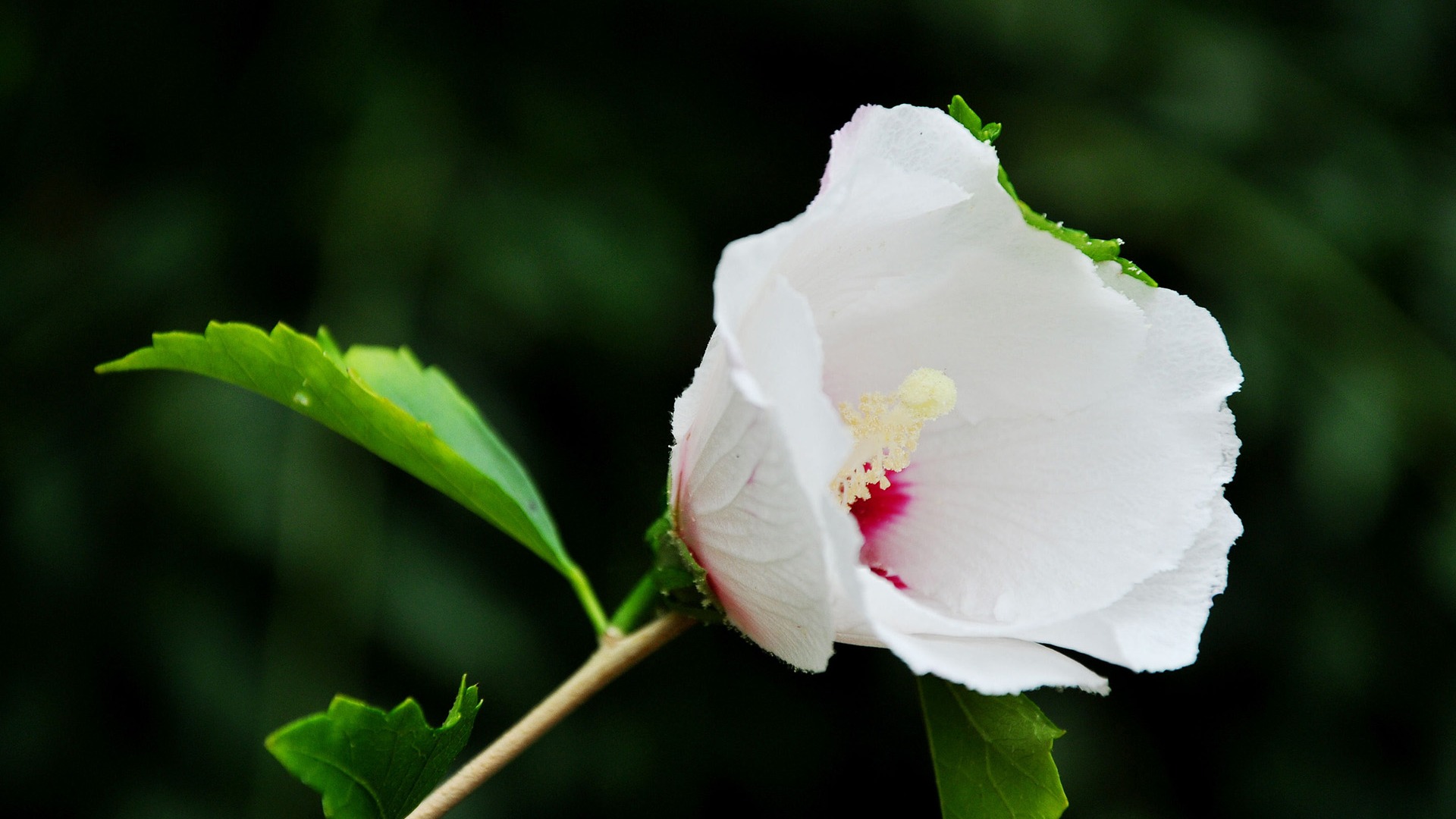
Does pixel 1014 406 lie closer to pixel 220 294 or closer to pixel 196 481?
pixel 196 481

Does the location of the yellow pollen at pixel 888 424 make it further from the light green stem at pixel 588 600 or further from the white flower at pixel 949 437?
the light green stem at pixel 588 600

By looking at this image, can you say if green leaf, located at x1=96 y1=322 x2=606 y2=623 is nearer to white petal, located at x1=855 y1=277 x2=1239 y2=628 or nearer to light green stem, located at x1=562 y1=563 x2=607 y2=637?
light green stem, located at x1=562 y1=563 x2=607 y2=637

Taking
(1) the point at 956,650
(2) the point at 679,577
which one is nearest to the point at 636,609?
(2) the point at 679,577

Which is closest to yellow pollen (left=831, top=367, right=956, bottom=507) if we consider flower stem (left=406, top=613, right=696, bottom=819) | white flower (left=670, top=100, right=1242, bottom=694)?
white flower (left=670, top=100, right=1242, bottom=694)

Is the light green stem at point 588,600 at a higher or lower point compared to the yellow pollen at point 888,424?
lower

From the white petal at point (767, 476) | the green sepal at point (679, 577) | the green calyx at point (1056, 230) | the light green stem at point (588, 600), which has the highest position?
the green calyx at point (1056, 230)

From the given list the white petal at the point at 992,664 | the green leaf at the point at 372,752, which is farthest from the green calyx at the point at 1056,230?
the green leaf at the point at 372,752
